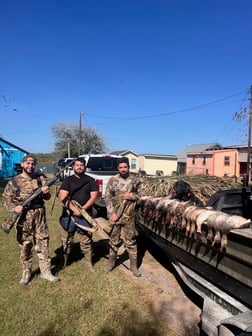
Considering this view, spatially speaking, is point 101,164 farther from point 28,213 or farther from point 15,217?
point 15,217

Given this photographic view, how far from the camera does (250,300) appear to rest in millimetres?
2570

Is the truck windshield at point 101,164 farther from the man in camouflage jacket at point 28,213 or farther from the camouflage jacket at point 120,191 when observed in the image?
the man in camouflage jacket at point 28,213

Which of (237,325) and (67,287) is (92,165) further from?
(237,325)

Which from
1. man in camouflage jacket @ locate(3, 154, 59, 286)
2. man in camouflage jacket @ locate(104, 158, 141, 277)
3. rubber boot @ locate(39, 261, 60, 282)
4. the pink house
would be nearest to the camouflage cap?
man in camouflage jacket @ locate(3, 154, 59, 286)

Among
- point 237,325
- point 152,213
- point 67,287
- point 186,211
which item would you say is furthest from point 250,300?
point 67,287

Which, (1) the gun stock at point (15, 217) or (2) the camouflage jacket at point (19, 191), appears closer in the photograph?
(1) the gun stock at point (15, 217)

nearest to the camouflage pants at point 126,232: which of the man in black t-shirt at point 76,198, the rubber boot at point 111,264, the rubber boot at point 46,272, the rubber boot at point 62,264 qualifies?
the rubber boot at point 111,264

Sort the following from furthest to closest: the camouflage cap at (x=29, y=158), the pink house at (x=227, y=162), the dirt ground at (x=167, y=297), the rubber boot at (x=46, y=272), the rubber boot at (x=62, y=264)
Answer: the pink house at (x=227, y=162) < the rubber boot at (x=62, y=264) < the rubber boot at (x=46, y=272) < the camouflage cap at (x=29, y=158) < the dirt ground at (x=167, y=297)

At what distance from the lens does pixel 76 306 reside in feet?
12.5

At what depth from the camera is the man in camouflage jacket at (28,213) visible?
13.9 ft

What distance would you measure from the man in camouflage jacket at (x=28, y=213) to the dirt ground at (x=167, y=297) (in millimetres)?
1394

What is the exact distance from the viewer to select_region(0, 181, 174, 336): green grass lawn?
11.0ft

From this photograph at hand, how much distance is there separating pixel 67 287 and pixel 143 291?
42.9 inches

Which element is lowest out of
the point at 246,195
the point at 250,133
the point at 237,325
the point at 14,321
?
the point at 14,321
